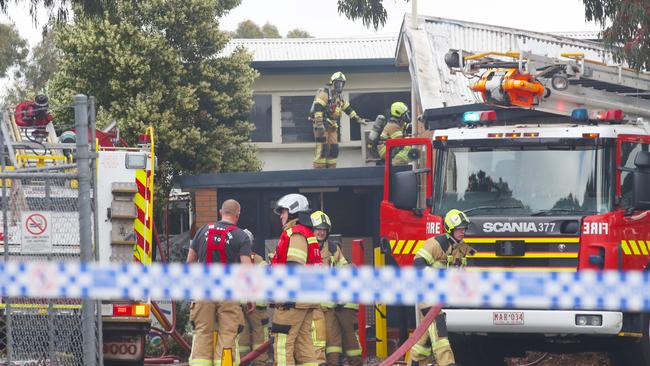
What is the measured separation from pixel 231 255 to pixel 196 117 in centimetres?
1082

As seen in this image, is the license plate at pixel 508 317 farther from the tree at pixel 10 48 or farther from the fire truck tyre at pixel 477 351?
the tree at pixel 10 48

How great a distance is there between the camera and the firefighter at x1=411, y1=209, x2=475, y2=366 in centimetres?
1089

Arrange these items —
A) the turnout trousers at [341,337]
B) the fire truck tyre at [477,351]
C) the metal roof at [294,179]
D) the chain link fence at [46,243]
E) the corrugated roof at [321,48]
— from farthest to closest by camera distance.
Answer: the corrugated roof at [321,48], the metal roof at [294,179], the fire truck tyre at [477,351], the turnout trousers at [341,337], the chain link fence at [46,243]

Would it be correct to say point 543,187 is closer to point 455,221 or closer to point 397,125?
→ point 455,221

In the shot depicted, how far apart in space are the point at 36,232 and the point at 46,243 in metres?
0.16

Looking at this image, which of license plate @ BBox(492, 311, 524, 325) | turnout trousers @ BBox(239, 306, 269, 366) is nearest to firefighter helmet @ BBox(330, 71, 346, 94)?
turnout trousers @ BBox(239, 306, 269, 366)

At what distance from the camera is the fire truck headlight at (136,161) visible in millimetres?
12289

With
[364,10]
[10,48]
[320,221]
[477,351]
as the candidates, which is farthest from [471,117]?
[10,48]

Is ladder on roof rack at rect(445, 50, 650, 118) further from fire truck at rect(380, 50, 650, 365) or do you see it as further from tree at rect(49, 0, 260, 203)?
tree at rect(49, 0, 260, 203)

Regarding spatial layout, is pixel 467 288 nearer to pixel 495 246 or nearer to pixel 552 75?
pixel 495 246

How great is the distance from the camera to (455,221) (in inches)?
433

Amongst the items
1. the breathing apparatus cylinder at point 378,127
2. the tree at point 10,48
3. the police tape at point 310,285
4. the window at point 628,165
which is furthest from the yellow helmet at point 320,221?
the tree at point 10,48

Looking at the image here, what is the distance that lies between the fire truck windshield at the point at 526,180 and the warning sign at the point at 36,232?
369cm

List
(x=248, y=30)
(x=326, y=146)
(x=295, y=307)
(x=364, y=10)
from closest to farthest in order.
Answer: (x=295, y=307) < (x=364, y=10) < (x=326, y=146) < (x=248, y=30)
